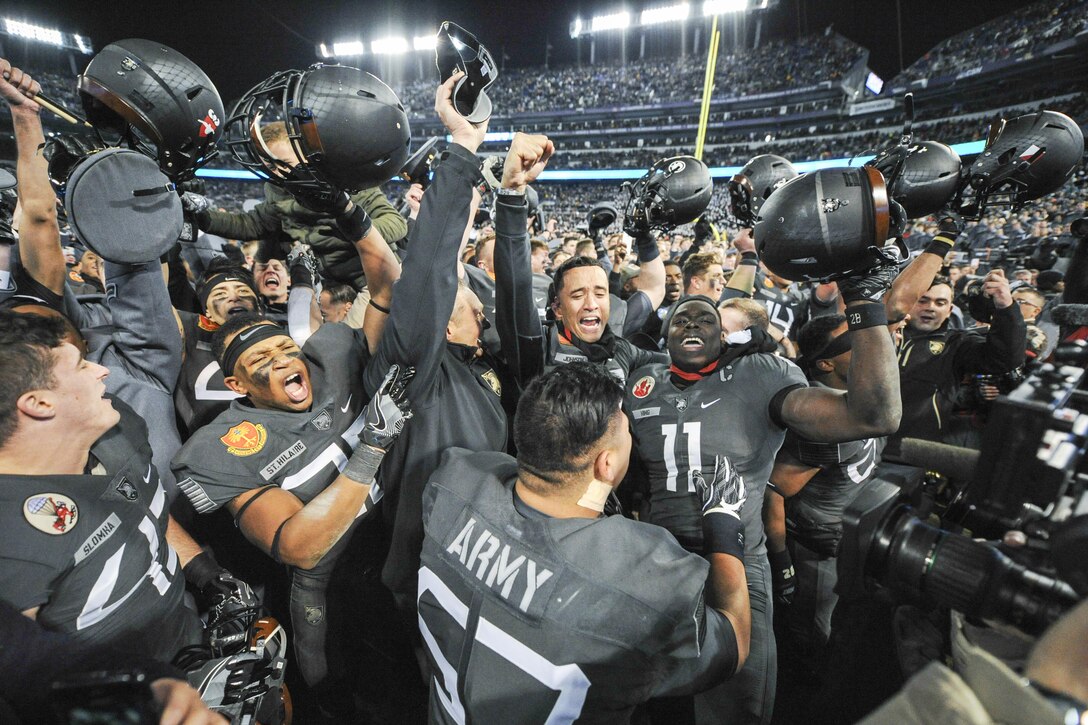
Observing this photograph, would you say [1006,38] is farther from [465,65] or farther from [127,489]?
[127,489]

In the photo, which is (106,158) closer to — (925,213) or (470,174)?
(470,174)

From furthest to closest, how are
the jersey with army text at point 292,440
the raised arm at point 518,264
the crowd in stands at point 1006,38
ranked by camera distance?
1. the crowd in stands at point 1006,38
2. the raised arm at point 518,264
3. the jersey with army text at point 292,440

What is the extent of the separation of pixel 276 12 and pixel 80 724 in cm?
3348

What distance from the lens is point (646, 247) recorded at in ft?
12.9

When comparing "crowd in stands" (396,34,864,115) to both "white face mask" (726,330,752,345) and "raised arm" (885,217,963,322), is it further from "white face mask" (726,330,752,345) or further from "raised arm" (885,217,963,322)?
"white face mask" (726,330,752,345)

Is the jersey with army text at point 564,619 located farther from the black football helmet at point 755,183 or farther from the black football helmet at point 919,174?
the black football helmet at point 755,183

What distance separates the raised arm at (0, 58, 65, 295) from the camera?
2.08 m

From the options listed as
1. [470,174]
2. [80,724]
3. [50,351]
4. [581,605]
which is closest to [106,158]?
[50,351]

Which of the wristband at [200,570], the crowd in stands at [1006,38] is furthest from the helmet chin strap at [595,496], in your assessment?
the crowd in stands at [1006,38]

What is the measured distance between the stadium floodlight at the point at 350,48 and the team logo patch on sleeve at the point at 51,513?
38309mm

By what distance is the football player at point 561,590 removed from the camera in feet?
4.04

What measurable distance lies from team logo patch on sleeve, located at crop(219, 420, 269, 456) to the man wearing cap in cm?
168

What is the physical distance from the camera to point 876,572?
0.90 m

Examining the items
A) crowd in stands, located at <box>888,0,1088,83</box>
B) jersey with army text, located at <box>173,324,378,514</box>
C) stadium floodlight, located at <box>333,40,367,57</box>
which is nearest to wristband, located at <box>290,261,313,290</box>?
jersey with army text, located at <box>173,324,378,514</box>
